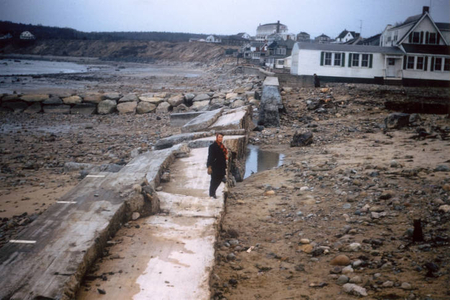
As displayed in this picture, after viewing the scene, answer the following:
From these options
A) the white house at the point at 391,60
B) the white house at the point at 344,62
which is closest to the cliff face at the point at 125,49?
the white house at the point at 344,62

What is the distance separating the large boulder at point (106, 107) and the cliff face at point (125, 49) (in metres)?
65.9

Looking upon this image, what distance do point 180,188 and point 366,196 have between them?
10.3 ft

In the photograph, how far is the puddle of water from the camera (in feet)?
32.3

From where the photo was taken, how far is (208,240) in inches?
177

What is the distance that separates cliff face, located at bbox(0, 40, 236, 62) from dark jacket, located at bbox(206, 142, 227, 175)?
79027 millimetres

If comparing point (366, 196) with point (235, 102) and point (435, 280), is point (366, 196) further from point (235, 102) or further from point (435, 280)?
point (235, 102)

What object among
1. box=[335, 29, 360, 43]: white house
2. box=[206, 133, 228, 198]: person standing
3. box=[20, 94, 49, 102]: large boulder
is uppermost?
box=[335, 29, 360, 43]: white house

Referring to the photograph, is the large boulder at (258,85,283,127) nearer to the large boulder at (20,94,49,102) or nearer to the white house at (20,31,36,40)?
the large boulder at (20,94,49,102)

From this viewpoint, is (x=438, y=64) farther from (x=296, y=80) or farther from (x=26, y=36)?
(x=26, y=36)

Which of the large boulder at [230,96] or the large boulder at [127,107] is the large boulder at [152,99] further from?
the large boulder at [230,96]

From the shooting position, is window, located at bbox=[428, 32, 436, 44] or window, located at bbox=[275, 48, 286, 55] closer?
window, located at bbox=[428, 32, 436, 44]

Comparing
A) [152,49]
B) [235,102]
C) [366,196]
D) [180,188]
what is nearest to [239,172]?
[180,188]

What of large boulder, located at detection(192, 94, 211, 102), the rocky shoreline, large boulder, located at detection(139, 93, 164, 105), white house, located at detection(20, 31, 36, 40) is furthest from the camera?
white house, located at detection(20, 31, 36, 40)

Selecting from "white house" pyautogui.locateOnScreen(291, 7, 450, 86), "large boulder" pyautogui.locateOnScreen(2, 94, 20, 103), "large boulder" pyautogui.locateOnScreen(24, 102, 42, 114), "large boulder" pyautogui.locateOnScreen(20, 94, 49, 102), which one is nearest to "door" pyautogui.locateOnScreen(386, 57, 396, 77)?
"white house" pyautogui.locateOnScreen(291, 7, 450, 86)
